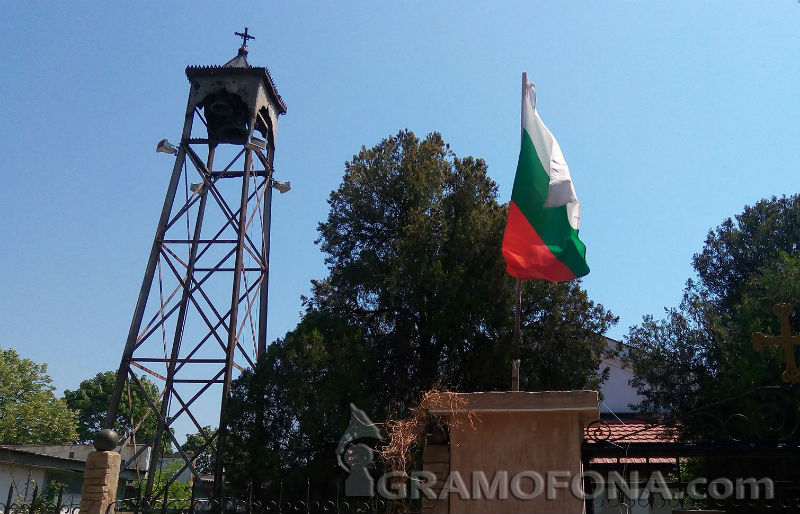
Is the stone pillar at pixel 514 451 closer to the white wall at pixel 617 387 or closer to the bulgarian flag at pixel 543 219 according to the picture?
the bulgarian flag at pixel 543 219

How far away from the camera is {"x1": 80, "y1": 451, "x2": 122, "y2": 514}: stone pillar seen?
7.00 m

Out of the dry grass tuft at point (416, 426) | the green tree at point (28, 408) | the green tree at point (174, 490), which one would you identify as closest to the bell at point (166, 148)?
the green tree at point (174, 490)

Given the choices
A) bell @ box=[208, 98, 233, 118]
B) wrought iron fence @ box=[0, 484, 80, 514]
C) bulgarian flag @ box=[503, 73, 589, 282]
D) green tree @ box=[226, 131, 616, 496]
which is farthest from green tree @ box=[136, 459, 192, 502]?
bell @ box=[208, 98, 233, 118]

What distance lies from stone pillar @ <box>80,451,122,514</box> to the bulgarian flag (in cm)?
445

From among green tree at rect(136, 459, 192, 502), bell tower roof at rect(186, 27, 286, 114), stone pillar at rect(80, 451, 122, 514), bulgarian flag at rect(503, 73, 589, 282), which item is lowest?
green tree at rect(136, 459, 192, 502)

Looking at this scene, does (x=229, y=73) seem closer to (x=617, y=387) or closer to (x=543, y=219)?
(x=543, y=219)

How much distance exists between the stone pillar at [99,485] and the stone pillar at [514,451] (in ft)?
12.1

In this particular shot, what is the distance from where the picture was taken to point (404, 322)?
585 inches

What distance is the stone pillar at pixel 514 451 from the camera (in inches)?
204

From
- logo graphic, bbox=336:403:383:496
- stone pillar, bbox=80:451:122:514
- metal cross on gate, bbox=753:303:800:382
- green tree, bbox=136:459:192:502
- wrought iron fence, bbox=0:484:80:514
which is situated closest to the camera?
metal cross on gate, bbox=753:303:800:382

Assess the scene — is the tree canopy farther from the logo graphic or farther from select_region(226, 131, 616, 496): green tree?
the logo graphic

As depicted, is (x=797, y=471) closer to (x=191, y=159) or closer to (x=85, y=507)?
(x=85, y=507)

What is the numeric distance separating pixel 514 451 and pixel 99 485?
426 centimetres

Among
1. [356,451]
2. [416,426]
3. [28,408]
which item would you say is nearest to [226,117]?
[356,451]
